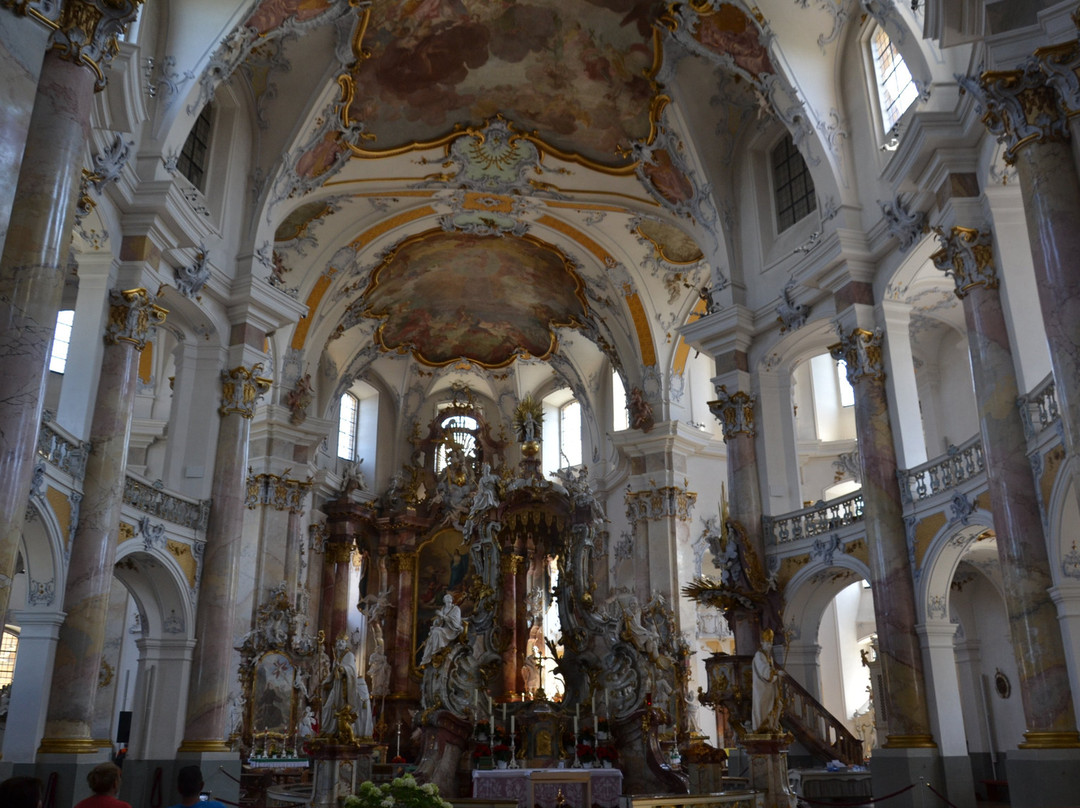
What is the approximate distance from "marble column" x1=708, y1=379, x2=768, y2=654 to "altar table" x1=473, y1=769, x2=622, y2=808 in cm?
316

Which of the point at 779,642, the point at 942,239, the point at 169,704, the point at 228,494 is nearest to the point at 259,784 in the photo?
the point at 169,704

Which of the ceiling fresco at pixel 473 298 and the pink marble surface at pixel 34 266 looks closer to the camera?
the pink marble surface at pixel 34 266

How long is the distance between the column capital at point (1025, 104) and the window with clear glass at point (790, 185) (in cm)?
759

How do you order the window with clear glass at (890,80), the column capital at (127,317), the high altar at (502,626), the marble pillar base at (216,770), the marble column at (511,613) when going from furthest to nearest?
the marble column at (511,613), the high altar at (502,626), the window with clear glass at (890,80), the marble pillar base at (216,770), the column capital at (127,317)

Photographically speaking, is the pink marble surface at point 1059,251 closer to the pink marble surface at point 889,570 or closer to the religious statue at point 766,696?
the religious statue at point 766,696

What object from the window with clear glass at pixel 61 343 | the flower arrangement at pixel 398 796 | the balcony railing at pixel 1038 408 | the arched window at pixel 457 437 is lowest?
the flower arrangement at pixel 398 796

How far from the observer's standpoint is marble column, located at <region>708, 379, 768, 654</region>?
1688cm

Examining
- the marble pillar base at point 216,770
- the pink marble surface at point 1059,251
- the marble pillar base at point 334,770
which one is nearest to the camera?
the pink marble surface at point 1059,251

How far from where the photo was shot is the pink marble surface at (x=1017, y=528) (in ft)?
34.4

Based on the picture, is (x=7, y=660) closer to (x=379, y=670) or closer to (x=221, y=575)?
(x=379, y=670)

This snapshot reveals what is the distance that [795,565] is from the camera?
661 inches

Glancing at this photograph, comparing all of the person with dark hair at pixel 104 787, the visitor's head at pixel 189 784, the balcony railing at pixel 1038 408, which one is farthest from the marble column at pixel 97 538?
the balcony railing at pixel 1038 408

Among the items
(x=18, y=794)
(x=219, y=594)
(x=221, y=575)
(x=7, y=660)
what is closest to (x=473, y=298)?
(x=221, y=575)

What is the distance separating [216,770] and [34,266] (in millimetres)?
9537
